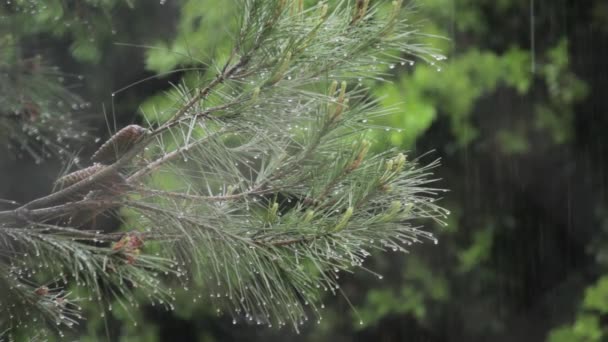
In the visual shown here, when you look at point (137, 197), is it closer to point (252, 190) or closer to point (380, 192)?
point (252, 190)

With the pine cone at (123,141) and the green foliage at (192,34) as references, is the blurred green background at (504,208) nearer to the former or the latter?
the green foliage at (192,34)

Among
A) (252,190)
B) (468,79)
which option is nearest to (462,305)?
(468,79)

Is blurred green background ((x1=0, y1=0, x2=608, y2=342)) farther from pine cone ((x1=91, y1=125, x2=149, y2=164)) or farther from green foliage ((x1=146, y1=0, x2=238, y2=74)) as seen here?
pine cone ((x1=91, y1=125, x2=149, y2=164))

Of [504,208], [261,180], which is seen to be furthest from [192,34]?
[504,208]

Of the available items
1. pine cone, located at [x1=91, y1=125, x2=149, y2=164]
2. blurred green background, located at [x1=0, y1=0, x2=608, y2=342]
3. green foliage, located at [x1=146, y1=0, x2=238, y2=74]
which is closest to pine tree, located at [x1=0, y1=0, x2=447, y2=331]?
pine cone, located at [x1=91, y1=125, x2=149, y2=164]

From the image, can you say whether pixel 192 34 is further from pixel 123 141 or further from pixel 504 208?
pixel 504 208
